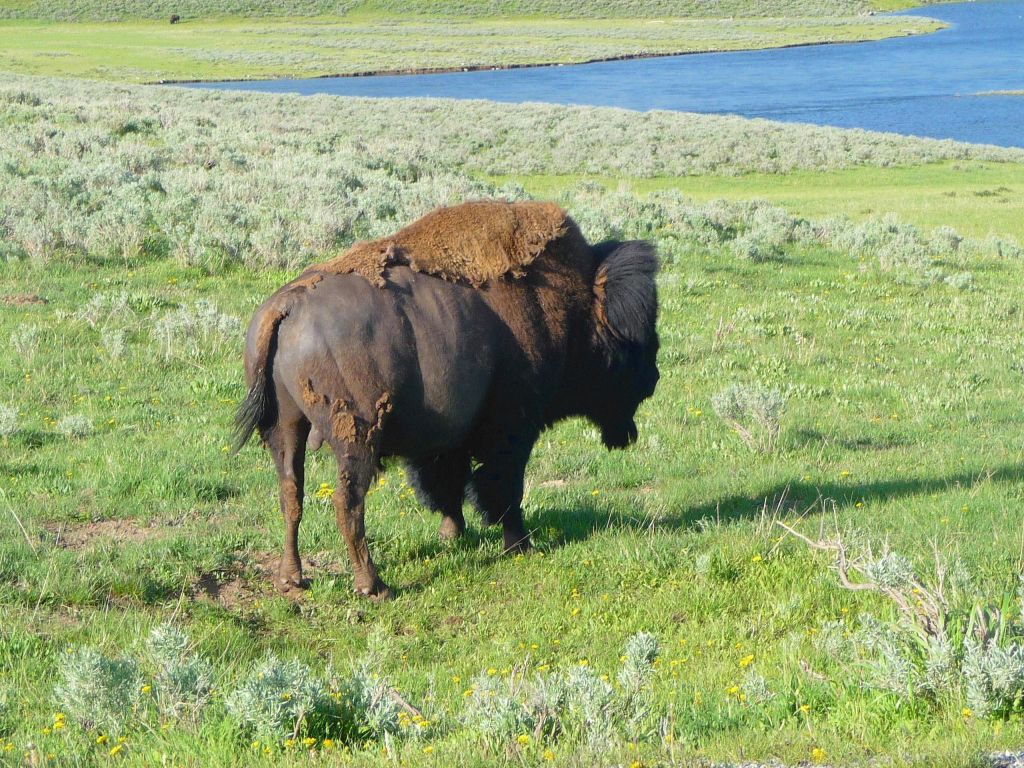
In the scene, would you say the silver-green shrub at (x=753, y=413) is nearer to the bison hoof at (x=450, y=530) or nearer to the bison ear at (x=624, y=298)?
the bison ear at (x=624, y=298)

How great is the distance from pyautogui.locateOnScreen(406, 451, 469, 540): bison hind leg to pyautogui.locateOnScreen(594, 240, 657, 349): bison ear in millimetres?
1216

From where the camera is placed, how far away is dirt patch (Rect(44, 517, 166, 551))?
660cm

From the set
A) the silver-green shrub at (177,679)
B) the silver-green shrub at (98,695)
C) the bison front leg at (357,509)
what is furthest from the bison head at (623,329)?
the silver-green shrub at (98,695)

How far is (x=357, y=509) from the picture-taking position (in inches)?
235

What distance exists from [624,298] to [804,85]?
67.6m

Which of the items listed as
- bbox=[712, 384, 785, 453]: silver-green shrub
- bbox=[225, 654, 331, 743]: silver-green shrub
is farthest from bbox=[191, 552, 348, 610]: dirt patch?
bbox=[712, 384, 785, 453]: silver-green shrub

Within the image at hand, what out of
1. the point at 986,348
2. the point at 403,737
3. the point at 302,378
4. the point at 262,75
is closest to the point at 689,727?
the point at 403,737

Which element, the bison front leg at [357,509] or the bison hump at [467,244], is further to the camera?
the bison hump at [467,244]

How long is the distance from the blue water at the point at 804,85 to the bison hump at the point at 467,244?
4233cm

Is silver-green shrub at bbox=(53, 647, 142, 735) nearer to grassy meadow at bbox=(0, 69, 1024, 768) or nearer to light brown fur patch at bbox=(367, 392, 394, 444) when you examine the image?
grassy meadow at bbox=(0, 69, 1024, 768)

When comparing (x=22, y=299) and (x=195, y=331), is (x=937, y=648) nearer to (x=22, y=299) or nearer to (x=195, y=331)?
(x=195, y=331)

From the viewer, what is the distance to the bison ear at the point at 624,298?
6934mm

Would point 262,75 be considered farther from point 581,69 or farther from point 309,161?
point 309,161

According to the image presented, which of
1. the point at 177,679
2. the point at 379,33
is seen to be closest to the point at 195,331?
the point at 177,679
